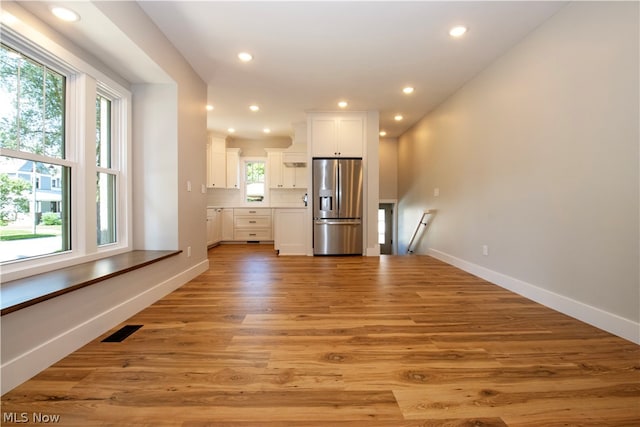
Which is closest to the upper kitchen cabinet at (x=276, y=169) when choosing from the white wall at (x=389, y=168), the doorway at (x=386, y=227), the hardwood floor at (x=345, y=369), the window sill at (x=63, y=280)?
the white wall at (x=389, y=168)

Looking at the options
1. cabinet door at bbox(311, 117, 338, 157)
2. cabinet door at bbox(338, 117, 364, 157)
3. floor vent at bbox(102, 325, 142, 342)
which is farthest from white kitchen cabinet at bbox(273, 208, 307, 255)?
floor vent at bbox(102, 325, 142, 342)

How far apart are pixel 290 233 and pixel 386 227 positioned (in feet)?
10.7

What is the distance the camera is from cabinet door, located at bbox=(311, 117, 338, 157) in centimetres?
467

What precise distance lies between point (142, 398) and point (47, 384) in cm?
52

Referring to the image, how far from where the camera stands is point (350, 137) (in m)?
4.71

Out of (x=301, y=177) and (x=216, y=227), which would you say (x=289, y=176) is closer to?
(x=301, y=177)

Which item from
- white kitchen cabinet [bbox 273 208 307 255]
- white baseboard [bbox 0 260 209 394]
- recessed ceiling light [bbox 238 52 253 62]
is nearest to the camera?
white baseboard [bbox 0 260 209 394]

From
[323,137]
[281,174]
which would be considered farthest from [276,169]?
[323,137]

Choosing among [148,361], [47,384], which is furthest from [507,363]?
[47,384]

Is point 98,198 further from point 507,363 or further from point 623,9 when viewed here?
point 623,9

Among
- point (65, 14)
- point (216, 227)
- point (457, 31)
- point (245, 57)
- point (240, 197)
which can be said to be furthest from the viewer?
point (240, 197)

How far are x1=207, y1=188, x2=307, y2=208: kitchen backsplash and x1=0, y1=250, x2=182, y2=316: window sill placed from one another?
173 inches

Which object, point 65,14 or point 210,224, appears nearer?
point 65,14

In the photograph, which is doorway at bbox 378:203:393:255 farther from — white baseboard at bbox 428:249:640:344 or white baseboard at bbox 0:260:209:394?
white baseboard at bbox 0:260:209:394
